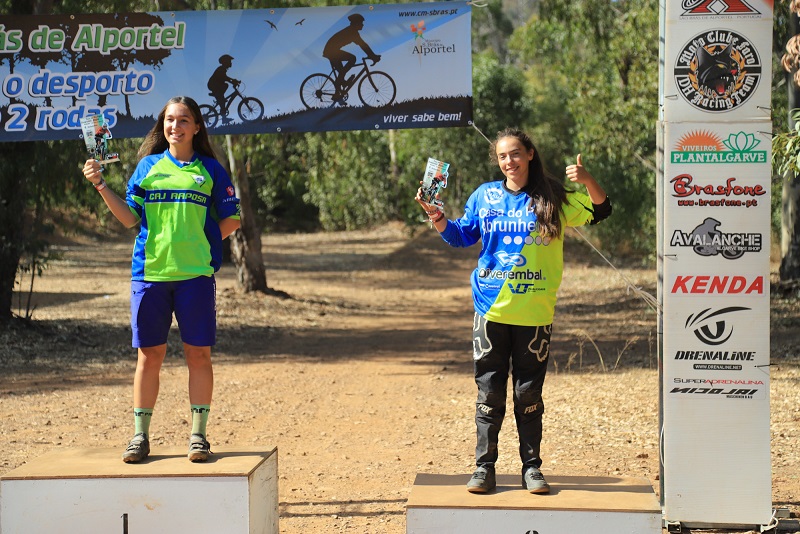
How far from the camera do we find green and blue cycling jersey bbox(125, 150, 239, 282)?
16.4 feet

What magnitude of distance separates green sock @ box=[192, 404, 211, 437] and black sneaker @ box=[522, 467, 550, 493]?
1639 millimetres

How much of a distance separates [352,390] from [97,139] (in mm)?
5371

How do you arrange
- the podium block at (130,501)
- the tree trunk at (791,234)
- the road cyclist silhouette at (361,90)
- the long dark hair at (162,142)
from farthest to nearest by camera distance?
the tree trunk at (791,234) → the road cyclist silhouette at (361,90) → the long dark hair at (162,142) → the podium block at (130,501)

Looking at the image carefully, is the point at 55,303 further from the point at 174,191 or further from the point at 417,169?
the point at 417,169

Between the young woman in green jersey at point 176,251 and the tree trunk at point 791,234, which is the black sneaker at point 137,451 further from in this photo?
the tree trunk at point 791,234

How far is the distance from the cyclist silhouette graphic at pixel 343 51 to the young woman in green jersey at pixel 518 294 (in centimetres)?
367

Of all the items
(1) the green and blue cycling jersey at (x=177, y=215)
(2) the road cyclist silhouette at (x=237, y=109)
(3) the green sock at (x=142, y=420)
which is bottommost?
(3) the green sock at (x=142, y=420)

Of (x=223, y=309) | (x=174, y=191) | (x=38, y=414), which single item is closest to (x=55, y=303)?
(x=223, y=309)

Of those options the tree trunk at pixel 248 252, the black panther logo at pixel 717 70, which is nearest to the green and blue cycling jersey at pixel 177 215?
the black panther logo at pixel 717 70

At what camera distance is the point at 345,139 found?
16766 millimetres

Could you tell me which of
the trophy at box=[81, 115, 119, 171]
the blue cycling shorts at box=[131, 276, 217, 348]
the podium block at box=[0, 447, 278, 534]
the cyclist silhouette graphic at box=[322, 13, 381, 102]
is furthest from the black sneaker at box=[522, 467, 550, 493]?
the cyclist silhouette graphic at box=[322, 13, 381, 102]

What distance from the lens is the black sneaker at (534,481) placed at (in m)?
4.67

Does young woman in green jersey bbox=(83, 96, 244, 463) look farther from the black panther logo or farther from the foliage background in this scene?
the black panther logo

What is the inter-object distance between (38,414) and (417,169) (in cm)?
2094
